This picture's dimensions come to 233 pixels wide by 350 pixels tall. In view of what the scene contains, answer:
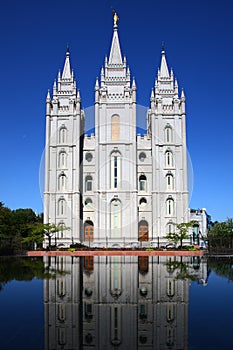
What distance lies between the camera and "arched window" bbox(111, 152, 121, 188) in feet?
162

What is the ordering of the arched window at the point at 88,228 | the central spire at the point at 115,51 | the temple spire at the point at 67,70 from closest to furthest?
1. the arched window at the point at 88,228
2. the central spire at the point at 115,51
3. the temple spire at the point at 67,70

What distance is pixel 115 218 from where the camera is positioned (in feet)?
160

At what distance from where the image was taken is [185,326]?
20.5 feet

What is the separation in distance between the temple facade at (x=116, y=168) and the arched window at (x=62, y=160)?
14 millimetres

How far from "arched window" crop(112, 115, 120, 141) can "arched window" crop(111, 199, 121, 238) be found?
29.7ft

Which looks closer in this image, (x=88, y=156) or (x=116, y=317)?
(x=116, y=317)

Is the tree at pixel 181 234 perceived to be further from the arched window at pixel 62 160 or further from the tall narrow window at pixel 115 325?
the tall narrow window at pixel 115 325

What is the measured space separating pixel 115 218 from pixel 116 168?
23.0 ft

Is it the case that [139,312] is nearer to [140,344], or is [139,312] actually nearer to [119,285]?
[140,344]

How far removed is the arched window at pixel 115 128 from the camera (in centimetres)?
5053

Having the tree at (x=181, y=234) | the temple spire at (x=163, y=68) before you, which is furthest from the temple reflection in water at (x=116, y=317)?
the temple spire at (x=163, y=68)

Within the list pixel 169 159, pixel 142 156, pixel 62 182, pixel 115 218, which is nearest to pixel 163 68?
pixel 142 156

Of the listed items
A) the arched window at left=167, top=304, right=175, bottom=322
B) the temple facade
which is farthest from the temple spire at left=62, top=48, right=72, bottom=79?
the arched window at left=167, top=304, right=175, bottom=322

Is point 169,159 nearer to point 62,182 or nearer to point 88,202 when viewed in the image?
point 88,202
